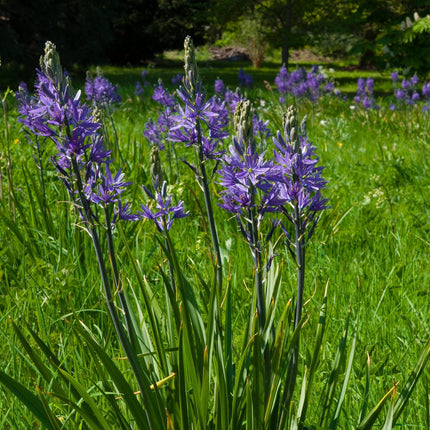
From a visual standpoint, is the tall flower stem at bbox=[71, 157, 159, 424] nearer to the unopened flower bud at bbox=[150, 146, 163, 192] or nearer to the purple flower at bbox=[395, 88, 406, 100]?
the unopened flower bud at bbox=[150, 146, 163, 192]

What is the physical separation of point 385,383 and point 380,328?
0.30 m

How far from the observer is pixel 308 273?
2801 mm

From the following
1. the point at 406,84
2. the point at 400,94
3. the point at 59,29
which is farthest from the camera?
the point at 59,29

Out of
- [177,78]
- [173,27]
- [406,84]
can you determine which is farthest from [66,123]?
[173,27]

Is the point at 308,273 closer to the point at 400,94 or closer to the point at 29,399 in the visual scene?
the point at 29,399

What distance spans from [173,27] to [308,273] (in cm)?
2446

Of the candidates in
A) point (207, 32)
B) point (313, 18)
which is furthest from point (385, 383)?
point (207, 32)

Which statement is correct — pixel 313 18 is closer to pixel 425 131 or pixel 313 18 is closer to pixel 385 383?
pixel 425 131

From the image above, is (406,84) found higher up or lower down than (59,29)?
lower down

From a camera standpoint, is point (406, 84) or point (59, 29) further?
point (59, 29)

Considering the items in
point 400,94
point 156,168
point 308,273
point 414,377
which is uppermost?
point 400,94

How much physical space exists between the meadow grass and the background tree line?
6780mm

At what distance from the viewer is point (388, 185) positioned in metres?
4.49

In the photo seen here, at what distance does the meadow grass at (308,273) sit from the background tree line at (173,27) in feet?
22.2
